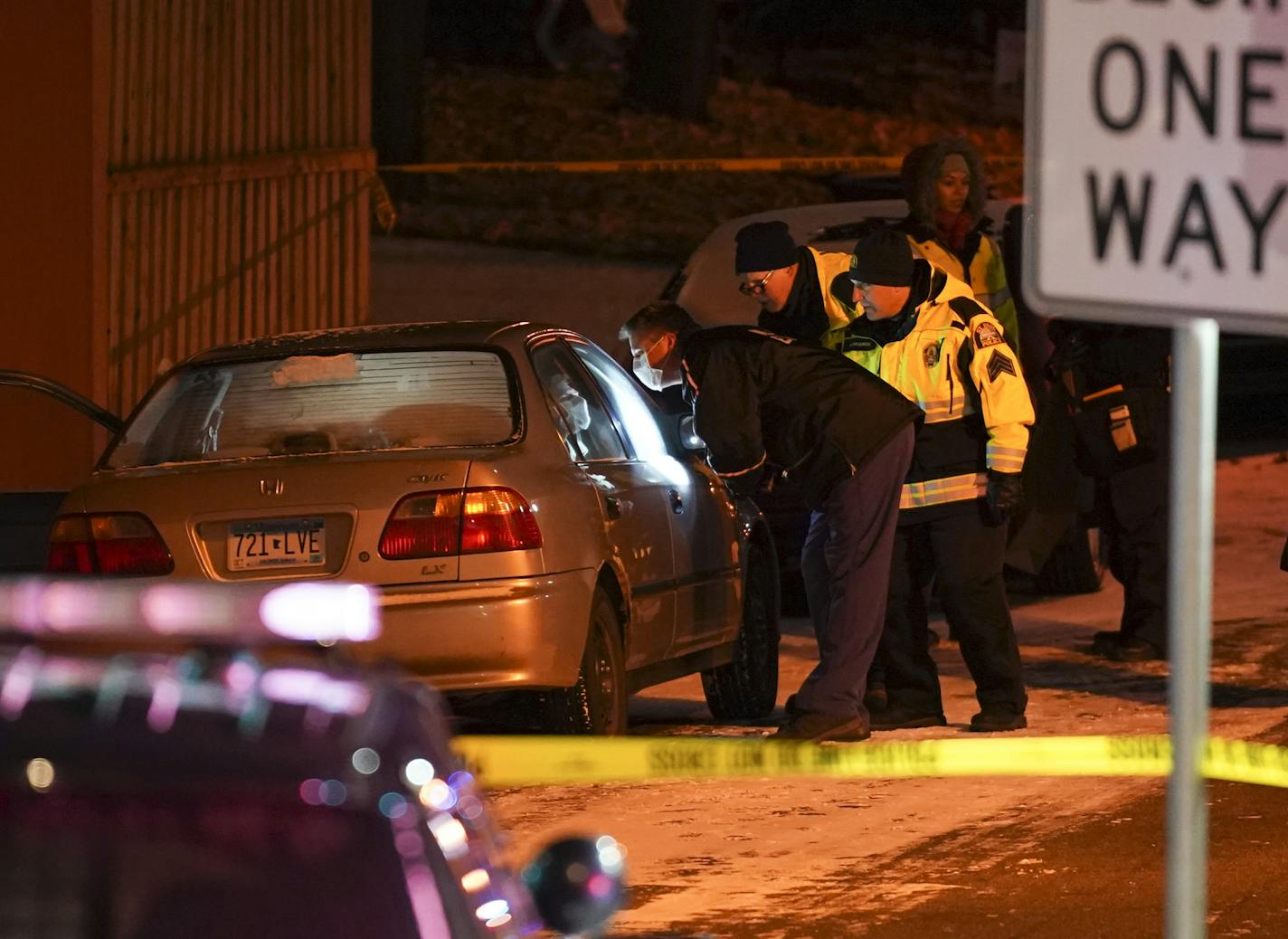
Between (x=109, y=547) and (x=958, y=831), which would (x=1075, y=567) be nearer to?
(x=958, y=831)

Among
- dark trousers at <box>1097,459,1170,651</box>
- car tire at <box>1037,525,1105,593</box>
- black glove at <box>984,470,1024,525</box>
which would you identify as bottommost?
car tire at <box>1037,525,1105,593</box>

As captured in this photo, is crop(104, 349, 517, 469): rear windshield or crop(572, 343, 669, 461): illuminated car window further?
crop(572, 343, 669, 461): illuminated car window

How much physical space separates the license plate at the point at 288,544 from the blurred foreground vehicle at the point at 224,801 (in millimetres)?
4960

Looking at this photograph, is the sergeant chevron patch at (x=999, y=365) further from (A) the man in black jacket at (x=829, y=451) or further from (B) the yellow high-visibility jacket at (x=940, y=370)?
(A) the man in black jacket at (x=829, y=451)

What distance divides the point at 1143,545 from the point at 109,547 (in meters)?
4.67

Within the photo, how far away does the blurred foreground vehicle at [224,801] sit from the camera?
3.25m

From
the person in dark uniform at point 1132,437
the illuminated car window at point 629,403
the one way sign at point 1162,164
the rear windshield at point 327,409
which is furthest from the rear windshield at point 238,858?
the person in dark uniform at point 1132,437

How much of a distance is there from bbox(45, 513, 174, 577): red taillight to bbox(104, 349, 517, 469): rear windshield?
0.32m

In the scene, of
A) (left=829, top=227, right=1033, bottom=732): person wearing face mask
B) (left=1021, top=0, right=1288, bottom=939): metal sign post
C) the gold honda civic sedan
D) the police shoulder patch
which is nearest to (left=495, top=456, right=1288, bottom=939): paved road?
(left=829, top=227, right=1033, bottom=732): person wearing face mask

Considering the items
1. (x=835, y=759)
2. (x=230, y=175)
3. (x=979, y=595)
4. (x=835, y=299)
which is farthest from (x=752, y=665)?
(x=230, y=175)

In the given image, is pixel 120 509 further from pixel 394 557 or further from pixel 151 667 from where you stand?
pixel 151 667

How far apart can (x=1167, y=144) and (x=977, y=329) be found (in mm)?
5507

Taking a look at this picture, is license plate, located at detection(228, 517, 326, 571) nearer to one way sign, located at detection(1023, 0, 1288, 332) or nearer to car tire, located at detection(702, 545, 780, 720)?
car tire, located at detection(702, 545, 780, 720)

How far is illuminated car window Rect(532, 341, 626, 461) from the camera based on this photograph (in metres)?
8.88
